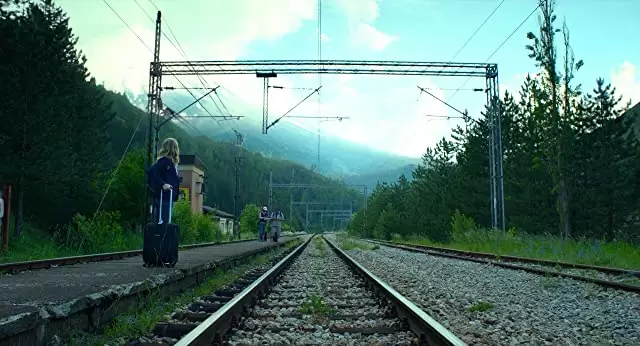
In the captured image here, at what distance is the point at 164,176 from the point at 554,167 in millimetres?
20892

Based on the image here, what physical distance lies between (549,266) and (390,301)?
8039mm

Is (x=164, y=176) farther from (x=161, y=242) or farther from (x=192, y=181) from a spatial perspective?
(x=192, y=181)

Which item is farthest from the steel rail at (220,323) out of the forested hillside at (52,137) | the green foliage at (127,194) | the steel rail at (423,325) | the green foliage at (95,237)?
the green foliage at (127,194)

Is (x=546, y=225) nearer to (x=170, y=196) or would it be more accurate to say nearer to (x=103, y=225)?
(x=103, y=225)

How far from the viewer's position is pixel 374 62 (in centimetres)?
2003

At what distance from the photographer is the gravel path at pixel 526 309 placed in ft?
15.4

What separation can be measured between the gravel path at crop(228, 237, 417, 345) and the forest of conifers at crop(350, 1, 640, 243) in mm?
18539

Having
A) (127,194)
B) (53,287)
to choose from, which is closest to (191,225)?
(127,194)

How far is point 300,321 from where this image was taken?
207 inches

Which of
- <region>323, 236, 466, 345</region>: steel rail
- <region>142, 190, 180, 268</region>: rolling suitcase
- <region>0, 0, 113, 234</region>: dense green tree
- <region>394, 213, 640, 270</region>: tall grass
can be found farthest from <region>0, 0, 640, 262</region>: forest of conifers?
<region>323, 236, 466, 345</region>: steel rail

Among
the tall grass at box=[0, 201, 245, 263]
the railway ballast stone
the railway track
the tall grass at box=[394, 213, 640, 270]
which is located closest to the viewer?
the railway ballast stone

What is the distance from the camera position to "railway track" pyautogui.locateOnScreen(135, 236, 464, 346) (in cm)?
420

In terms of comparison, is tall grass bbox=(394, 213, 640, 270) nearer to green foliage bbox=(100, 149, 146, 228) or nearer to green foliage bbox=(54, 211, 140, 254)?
green foliage bbox=(54, 211, 140, 254)

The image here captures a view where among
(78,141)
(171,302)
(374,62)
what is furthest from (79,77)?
(171,302)
